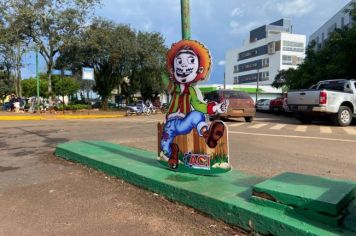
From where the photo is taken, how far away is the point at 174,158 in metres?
5.86

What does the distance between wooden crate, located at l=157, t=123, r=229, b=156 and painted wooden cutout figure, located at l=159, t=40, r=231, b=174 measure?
0.06 ft

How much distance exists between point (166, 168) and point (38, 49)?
91.4 feet

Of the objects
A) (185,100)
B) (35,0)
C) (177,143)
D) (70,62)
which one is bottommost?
(177,143)

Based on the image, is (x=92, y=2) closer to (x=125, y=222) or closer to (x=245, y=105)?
(x=245, y=105)

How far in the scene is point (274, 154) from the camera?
344 inches

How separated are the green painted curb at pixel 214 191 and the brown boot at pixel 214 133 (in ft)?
1.54

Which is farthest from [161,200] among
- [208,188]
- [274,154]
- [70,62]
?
[70,62]

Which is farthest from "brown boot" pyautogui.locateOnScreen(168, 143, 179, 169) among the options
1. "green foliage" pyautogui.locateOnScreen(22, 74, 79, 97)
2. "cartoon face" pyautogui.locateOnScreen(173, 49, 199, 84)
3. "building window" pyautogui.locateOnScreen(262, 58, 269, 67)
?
"building window" pyautogui.locateOnScreen(262, 58, 269, 67)

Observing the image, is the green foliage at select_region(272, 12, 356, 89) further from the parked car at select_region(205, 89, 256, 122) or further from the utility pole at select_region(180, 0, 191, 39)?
the utility pole at select_region(180, 0, 191, 39)

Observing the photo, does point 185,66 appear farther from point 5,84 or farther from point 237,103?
point 5,84

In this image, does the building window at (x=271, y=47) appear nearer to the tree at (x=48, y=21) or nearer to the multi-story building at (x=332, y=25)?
the multi-story building at (x=332, y=25)

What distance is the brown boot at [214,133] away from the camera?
535cm

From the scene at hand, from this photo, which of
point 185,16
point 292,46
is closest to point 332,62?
point 185,16

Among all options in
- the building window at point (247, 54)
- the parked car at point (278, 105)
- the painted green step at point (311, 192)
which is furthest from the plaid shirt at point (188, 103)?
the building window at point (247, 54)
